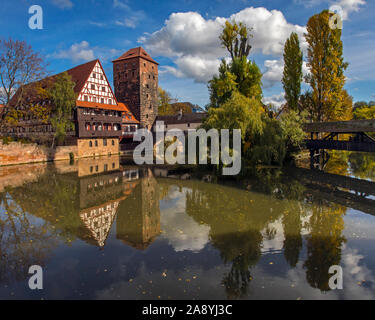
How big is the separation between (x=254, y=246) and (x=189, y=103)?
195 feet

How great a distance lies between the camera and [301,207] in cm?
1059

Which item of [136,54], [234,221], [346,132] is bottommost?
[234,221]

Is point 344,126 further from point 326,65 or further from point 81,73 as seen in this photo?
point 81,73

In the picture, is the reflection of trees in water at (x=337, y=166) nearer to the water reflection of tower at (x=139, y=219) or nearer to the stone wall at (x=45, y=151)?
the water reflection of tower at (x=139, y=219)

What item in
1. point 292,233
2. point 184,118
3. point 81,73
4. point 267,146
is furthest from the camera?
point 184,118

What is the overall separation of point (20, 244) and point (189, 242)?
5.01 meters

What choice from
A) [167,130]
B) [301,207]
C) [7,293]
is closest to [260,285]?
[7,293]

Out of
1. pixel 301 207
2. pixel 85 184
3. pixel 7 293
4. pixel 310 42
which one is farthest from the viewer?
pixel 310 42

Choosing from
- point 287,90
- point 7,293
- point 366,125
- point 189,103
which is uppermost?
point 189,103

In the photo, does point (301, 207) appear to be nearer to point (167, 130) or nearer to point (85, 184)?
point (85, 184)

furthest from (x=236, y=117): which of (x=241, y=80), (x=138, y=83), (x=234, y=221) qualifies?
(x=138, y=83)

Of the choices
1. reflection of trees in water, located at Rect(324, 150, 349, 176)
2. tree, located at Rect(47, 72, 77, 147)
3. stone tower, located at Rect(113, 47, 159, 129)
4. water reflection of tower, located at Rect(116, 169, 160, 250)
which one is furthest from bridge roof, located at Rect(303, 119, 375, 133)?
stone tower, located at Rect(113, 47, 159, 129)

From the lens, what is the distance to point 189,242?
7.39m

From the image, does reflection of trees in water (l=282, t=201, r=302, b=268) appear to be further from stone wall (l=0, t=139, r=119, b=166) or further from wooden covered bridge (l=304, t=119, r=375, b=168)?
stone wall (l=0, t=139, r=119, b=166)
